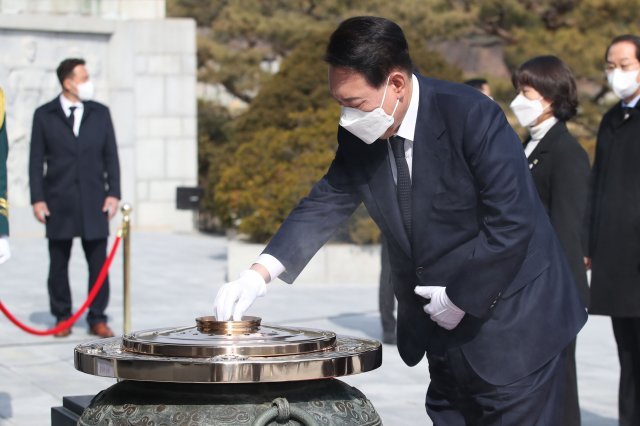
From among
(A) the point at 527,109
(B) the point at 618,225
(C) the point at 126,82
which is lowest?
(B) the point at 618,225

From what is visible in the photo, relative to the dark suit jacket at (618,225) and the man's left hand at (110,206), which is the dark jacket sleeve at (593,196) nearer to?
the dark suit jacket at (618,225)

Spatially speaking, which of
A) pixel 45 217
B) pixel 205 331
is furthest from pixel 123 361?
pixel 45 217

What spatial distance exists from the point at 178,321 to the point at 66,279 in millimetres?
945

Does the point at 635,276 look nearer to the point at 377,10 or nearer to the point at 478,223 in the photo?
the point at 478,223

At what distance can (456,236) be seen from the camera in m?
3.21

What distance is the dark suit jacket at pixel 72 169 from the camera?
789 centimetres

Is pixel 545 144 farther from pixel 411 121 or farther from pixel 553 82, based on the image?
pixel 411 121

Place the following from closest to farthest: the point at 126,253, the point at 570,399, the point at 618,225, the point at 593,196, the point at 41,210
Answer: the point at 570,399, the point at 618,225, the point at 593,196, the point at 126,253, the point at 41,210

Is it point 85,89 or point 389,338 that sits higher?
point 85,89

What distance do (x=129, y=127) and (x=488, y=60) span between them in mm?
13220

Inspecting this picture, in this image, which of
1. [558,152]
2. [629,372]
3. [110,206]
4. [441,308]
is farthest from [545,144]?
[110,206]

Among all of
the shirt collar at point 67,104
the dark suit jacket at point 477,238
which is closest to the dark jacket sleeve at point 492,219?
the dark suit jacket at point 477,238

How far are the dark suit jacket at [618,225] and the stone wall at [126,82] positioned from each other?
11185mm

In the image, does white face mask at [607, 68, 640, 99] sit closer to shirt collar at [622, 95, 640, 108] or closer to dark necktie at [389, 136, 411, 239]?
shirt collar at [622, 95, 640, 108]
